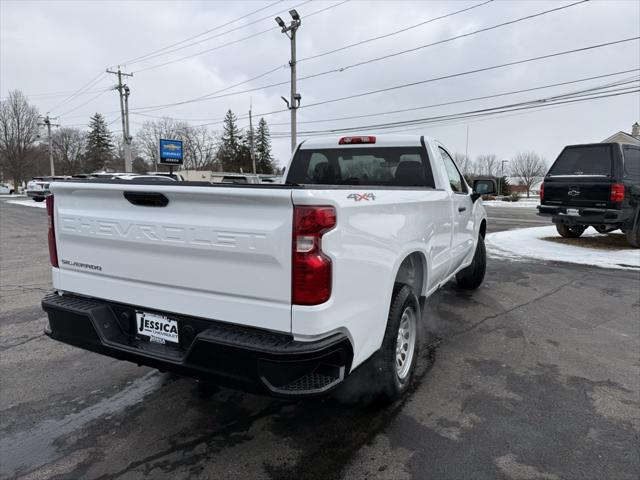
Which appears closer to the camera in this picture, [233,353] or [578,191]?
[233,353]

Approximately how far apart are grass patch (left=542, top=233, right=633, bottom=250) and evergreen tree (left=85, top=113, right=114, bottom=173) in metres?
77.5

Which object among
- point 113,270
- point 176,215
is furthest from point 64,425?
point 176,215

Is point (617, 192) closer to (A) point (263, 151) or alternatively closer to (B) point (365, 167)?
(B) point (365, 167)

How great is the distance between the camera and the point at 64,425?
9.37 feet

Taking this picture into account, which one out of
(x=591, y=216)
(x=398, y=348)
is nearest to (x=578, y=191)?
(x=591, y=216)

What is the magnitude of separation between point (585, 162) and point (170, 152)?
34.8 meters

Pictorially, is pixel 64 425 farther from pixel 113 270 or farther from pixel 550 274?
pixel 550 274

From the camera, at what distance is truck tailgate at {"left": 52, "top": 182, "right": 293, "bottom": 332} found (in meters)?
2.11

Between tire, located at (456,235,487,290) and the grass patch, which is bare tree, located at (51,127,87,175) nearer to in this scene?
the grass patch

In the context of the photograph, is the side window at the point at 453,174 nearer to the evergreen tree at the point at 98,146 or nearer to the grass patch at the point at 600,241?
the grass patch at the point at 600,241

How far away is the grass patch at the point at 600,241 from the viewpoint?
33.8 feet

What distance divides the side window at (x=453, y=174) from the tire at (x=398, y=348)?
75.2 inches

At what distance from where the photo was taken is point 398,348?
3.15 metres

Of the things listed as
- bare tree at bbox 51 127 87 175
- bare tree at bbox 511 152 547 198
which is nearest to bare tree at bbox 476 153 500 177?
bare tree at bbox 511 152 547 198
